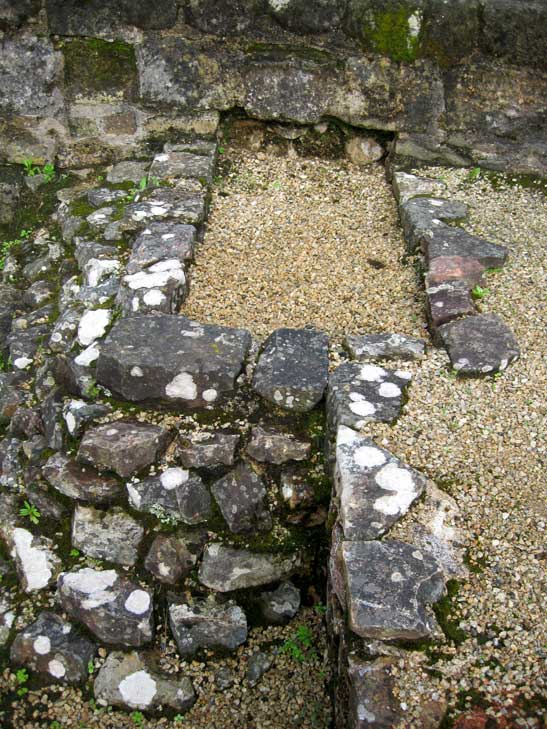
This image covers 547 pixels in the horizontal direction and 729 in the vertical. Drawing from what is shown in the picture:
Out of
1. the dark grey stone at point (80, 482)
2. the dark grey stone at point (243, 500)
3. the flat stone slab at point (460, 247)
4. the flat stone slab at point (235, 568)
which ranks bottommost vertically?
the flat stone slab at point (235, 568)

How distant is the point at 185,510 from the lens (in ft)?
8.32

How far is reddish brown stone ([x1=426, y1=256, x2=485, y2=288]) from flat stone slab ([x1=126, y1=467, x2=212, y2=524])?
4.56ft

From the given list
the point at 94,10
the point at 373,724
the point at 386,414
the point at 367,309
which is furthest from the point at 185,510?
the point at 94,10

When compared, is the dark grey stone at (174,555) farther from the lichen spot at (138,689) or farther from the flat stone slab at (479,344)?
the flat stone slab at (479,344)

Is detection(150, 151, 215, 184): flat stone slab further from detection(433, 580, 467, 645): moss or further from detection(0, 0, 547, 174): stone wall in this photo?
detection(433, 580, 467, 645): moss

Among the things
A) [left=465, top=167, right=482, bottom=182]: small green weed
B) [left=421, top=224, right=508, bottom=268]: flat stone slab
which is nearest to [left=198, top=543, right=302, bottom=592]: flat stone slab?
[left=421, top=224, right=508, bottom=268]: flat stone slab

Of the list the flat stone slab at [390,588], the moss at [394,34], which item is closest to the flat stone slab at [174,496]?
the flat stone slab at [390,588]

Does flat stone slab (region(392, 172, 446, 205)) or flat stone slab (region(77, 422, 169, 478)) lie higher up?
flat stone slab (region(392, 172, 446, 205))

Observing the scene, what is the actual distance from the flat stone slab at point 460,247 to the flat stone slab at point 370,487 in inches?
50.4

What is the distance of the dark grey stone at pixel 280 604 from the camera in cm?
259

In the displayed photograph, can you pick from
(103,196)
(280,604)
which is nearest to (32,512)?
(280,604)

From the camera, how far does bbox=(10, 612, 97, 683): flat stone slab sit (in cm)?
246

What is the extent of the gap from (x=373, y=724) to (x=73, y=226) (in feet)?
9.94

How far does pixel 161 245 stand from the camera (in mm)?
3385
